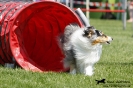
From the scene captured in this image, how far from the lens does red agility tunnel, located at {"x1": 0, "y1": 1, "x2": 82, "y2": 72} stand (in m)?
8.40

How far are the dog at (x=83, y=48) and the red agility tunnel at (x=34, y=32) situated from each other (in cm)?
60

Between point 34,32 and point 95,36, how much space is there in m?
2.45

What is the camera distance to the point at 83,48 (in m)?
7.79

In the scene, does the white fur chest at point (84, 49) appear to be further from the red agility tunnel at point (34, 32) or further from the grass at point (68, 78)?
the red agility tunnel at point (34, 32)

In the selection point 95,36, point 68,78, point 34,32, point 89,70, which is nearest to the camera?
point 68,78

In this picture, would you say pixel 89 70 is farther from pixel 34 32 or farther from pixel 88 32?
pixel 34 32

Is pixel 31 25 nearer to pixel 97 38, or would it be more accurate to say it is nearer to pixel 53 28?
pixel 53 28

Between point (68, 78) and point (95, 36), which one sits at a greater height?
point (95, 36)

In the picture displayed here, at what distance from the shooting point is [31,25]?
9922 millimetres

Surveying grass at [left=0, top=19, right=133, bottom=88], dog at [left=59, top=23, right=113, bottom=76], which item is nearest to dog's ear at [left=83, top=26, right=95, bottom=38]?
dog at [left=59, top=23, right=113, bottom=76]

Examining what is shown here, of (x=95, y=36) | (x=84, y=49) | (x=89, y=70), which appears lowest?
(x=89, y=70)

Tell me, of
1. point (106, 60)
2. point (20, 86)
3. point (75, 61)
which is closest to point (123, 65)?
point (106, 60)

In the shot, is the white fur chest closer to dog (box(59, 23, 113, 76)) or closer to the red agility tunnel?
dog (box(59, 23, 113, 76))

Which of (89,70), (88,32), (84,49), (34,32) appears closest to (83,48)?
(84,49)
